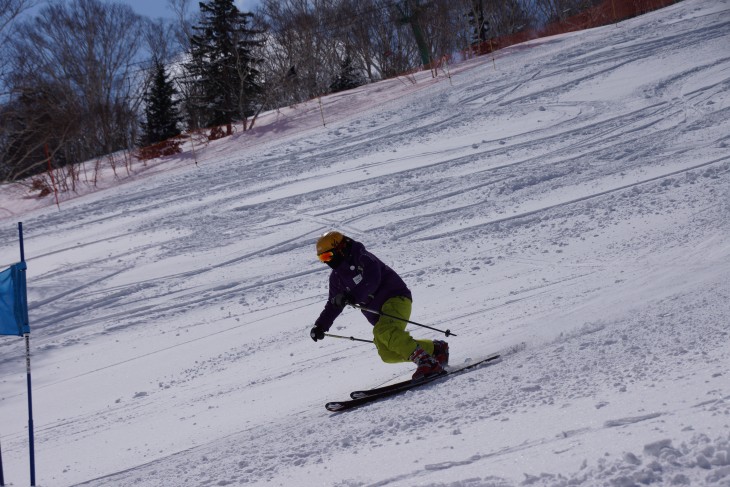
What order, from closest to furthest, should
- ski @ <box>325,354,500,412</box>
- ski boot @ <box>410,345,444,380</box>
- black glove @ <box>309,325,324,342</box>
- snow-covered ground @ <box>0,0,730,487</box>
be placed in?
snow-covered ground @ <box>0,0,730,487</box>
ski @ <box>325,354,500,412</box>
ski boot @ <box>410,345,444,380</box>
black glove @ <box>309,325,324,342</box>

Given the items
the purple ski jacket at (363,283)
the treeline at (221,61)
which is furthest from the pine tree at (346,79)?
the purple ski jacket at (363,283)

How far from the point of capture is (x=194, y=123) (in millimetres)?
44562

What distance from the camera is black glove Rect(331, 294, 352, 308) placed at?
6.16 metres

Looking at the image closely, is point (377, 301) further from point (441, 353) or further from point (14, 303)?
point (14, 303)

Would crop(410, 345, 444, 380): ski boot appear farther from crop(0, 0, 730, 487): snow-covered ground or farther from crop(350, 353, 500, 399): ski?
crop(0, 0, 730, 487): snow-covered ground

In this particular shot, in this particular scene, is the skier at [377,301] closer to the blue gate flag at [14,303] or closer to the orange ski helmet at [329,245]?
the orange ski helmet at [329,245]

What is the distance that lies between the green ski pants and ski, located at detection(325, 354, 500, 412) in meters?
0.27

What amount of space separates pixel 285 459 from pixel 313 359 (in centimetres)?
333

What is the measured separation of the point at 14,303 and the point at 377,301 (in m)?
3.25

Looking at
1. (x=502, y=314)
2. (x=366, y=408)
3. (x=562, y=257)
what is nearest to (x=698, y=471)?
(x=366, y=408)

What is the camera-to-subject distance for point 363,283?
627 centimetres

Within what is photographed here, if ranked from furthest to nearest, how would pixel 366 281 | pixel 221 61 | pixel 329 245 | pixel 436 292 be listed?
1. pixel 221 61
2. pixel 436 292
3. pixel 366 281
4. pixel 329 245

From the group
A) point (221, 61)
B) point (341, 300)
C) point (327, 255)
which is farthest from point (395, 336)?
point (221, 61)

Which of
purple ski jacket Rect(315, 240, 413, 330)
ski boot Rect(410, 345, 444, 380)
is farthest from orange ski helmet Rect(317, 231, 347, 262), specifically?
ski boot Rect(410, 345, 444, 380)
